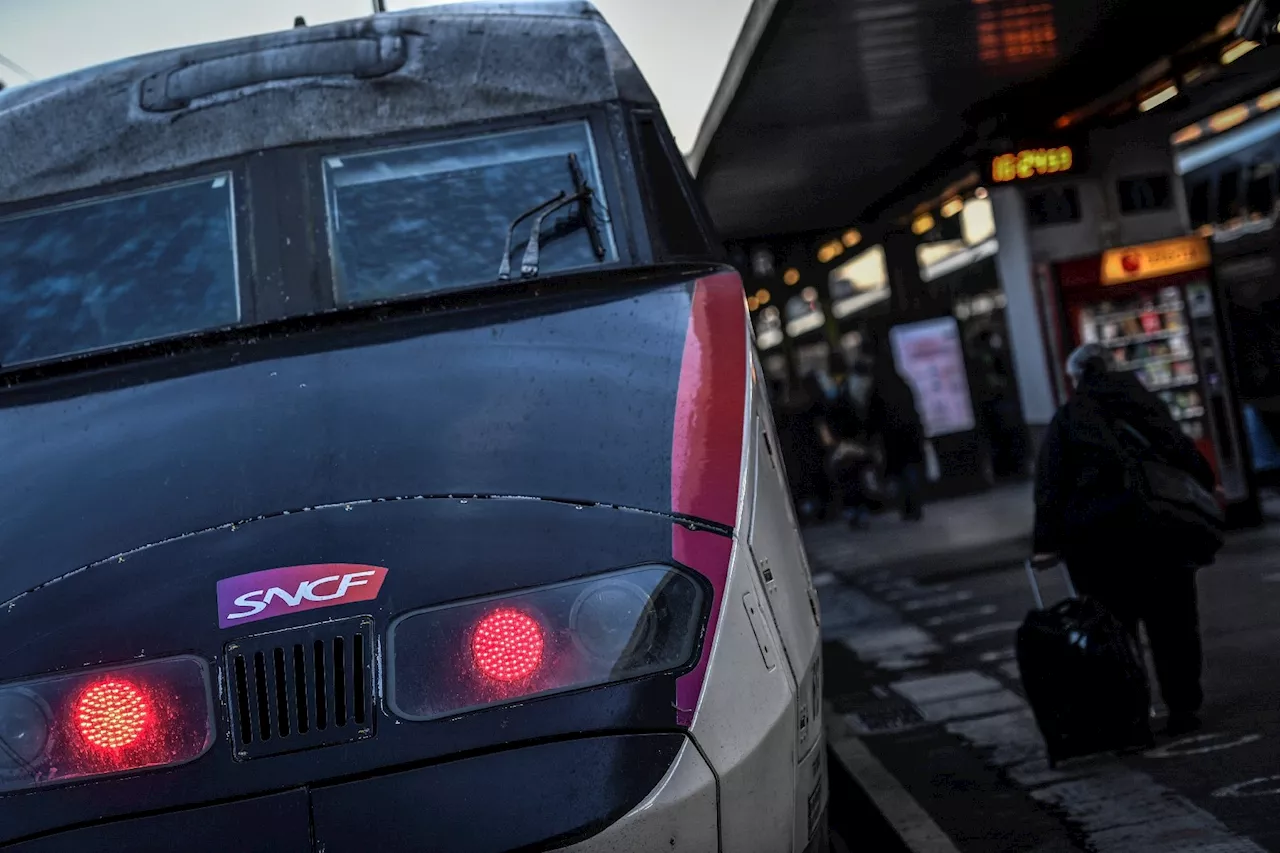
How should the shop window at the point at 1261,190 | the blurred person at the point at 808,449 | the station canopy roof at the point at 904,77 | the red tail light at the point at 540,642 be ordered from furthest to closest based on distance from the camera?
the blurred person at the point at 808,449, the shop window at the point at 1261,190, the station canopy roof at the point at 904,77, the red tail light at the point at 540,642

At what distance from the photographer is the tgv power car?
274 centimetres

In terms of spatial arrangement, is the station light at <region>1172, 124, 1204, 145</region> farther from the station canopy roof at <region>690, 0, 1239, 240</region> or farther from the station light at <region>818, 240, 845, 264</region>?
the station light at <region>818, 240, 845, 264</region>

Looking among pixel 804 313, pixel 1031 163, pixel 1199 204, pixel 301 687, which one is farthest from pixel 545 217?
pixel 804 313

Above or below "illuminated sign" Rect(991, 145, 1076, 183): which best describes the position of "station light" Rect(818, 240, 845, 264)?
above

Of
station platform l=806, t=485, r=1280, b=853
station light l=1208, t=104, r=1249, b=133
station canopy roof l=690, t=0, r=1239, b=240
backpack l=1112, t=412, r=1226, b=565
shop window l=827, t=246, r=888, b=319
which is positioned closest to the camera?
station platform l=806, t=485, r=1280, b=853

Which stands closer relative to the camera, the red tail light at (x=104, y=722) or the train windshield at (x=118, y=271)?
the red tail light at (x=104, y=722)

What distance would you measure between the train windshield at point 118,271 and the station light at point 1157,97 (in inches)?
393

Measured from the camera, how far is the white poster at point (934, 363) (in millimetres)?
18969

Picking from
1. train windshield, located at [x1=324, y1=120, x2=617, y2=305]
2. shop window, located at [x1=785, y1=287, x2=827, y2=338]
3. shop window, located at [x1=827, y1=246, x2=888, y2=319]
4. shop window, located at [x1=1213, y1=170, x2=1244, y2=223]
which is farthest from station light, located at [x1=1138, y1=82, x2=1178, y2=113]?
shop window, located at [x1=785, y1=287, x2=827, y2=338]

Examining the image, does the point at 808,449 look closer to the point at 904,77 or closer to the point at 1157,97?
the point at 1157,97

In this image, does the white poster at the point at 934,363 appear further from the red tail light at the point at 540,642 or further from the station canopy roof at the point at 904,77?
the red tail light at the point at 540,642

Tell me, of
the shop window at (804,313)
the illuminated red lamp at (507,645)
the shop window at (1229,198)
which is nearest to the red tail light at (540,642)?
the illuminated red lamp at (507,645)

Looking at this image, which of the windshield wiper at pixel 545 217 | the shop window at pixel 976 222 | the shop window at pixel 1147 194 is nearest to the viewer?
the windshield wiper at pixel 545 217

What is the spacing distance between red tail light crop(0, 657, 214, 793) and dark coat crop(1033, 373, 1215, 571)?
13.7ft
